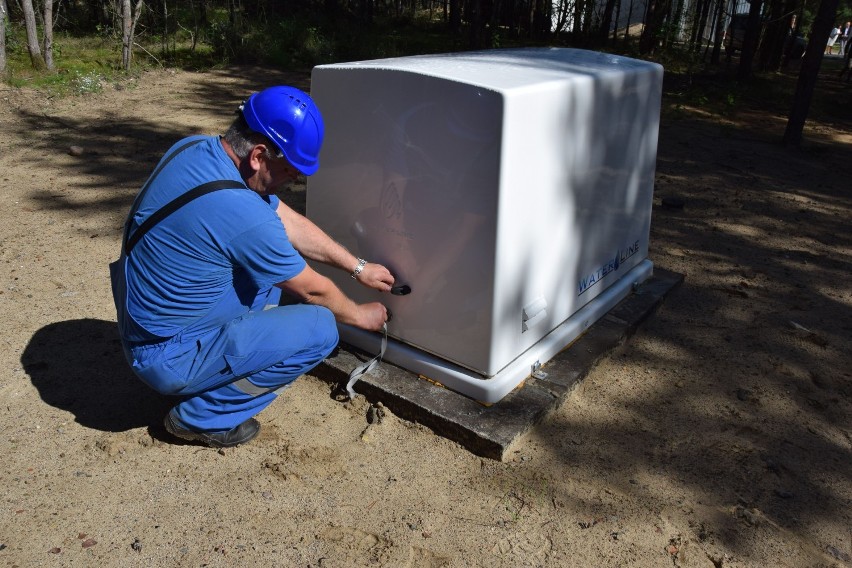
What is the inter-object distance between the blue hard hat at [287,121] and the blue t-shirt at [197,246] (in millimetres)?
168

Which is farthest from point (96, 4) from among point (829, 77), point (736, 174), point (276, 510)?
point (829, 77)

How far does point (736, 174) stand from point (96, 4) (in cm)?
992

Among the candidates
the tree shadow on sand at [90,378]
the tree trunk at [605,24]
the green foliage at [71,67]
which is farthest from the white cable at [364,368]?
the tree trunk at [605,24]

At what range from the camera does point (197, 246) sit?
2.34 metres

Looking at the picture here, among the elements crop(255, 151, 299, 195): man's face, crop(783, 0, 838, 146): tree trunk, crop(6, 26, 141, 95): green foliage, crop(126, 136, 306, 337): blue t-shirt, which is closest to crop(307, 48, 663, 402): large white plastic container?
crop(255, 151, 299, 195): man's face

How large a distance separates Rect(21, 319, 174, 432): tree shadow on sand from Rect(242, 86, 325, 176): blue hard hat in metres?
1.25

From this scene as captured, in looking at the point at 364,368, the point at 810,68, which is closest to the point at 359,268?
the point at 364,368

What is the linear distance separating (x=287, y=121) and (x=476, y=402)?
4.26 feet

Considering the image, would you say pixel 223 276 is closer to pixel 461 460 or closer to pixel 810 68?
pixel 461 460

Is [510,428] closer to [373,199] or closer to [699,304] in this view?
[373,199]

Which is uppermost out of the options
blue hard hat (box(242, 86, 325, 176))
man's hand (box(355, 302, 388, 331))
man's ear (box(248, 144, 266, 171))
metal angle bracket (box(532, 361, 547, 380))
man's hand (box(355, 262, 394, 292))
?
blue hard hat (box(242, 86, 325, 176))

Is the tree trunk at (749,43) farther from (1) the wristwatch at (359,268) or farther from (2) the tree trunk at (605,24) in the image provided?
(1) the wristwatch at (359,268)

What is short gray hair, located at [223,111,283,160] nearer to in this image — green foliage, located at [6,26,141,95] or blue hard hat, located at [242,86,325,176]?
blue hard hat, located at [242,86,325,176]

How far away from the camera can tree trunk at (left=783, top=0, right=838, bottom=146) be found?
277 inches
